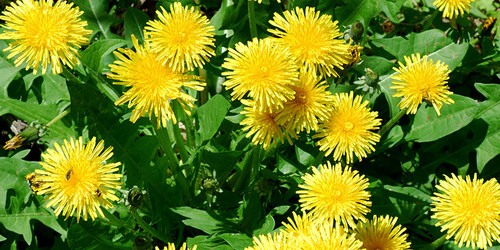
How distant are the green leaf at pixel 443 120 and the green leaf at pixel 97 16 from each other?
8.21 ft

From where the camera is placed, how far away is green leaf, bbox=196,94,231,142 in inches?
111

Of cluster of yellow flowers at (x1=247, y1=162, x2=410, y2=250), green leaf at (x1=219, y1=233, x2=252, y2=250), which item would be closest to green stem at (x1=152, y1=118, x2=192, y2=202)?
green leaf at (x1=219, y1=233, x2=252, y2=250)

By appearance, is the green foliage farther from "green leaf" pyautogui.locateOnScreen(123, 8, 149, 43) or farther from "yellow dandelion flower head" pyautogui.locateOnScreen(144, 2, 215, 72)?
"yellow dandelion flower head" pyautogui.locateOnScreen(144, 2, 215, 72)

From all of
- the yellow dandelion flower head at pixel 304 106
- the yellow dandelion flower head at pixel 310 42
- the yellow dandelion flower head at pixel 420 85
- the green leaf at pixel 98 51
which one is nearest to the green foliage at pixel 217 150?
the green leaf at pixel 98 51

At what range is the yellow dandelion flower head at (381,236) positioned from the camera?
2586 millimetres

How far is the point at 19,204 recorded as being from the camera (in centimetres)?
326

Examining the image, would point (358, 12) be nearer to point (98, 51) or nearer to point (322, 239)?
point (98, 51)

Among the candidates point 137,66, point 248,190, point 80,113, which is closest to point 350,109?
point 248,190

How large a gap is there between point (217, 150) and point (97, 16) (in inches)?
64.4

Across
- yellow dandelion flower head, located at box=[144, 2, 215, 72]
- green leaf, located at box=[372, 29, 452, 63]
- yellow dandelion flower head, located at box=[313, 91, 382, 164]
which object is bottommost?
yellow dandelion flower head, located at box=[144, 2, 215, 72]

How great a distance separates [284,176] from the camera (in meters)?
3.02

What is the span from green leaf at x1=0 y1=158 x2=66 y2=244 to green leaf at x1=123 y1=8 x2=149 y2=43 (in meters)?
1.27

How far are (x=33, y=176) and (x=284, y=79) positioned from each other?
1.60 m

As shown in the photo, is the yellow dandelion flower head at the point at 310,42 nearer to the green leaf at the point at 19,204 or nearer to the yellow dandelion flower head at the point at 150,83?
the yellow dandelion flower head at the point at 150,83
